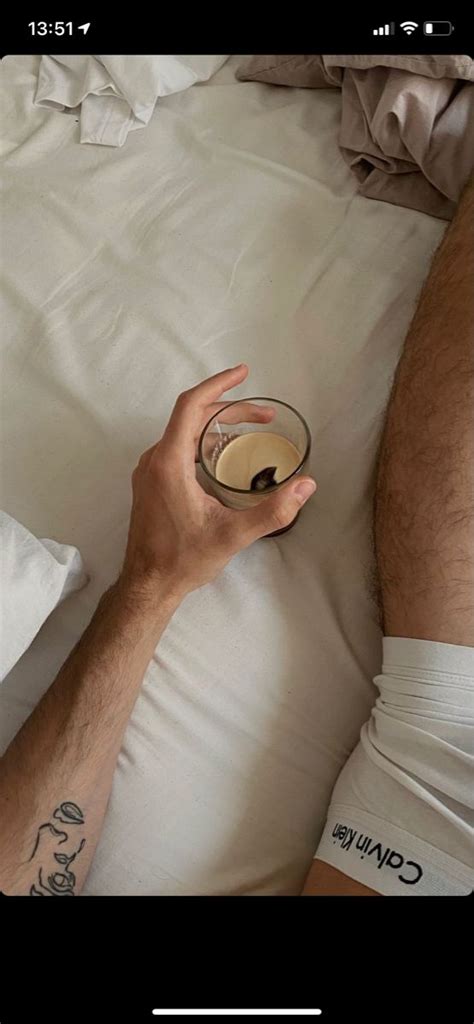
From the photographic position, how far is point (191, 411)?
2.59 feet

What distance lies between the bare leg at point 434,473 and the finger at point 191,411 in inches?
7.5

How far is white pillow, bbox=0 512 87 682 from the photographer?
73cm

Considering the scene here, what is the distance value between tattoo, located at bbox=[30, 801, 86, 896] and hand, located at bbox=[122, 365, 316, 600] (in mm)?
226

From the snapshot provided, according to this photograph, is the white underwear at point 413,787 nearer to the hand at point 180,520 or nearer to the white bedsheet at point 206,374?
the white bedsheet at point 206,374

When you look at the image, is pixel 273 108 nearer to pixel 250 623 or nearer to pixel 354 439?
pixel 354 439

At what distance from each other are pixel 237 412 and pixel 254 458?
0.18ft

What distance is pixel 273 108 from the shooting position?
1.14 metres

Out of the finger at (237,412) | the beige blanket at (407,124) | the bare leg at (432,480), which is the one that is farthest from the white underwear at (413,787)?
the beige blanket at (407,124)

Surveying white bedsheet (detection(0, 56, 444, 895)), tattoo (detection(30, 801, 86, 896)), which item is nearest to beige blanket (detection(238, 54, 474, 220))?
white bedsheet (detection(0, 56, 444, 895))
